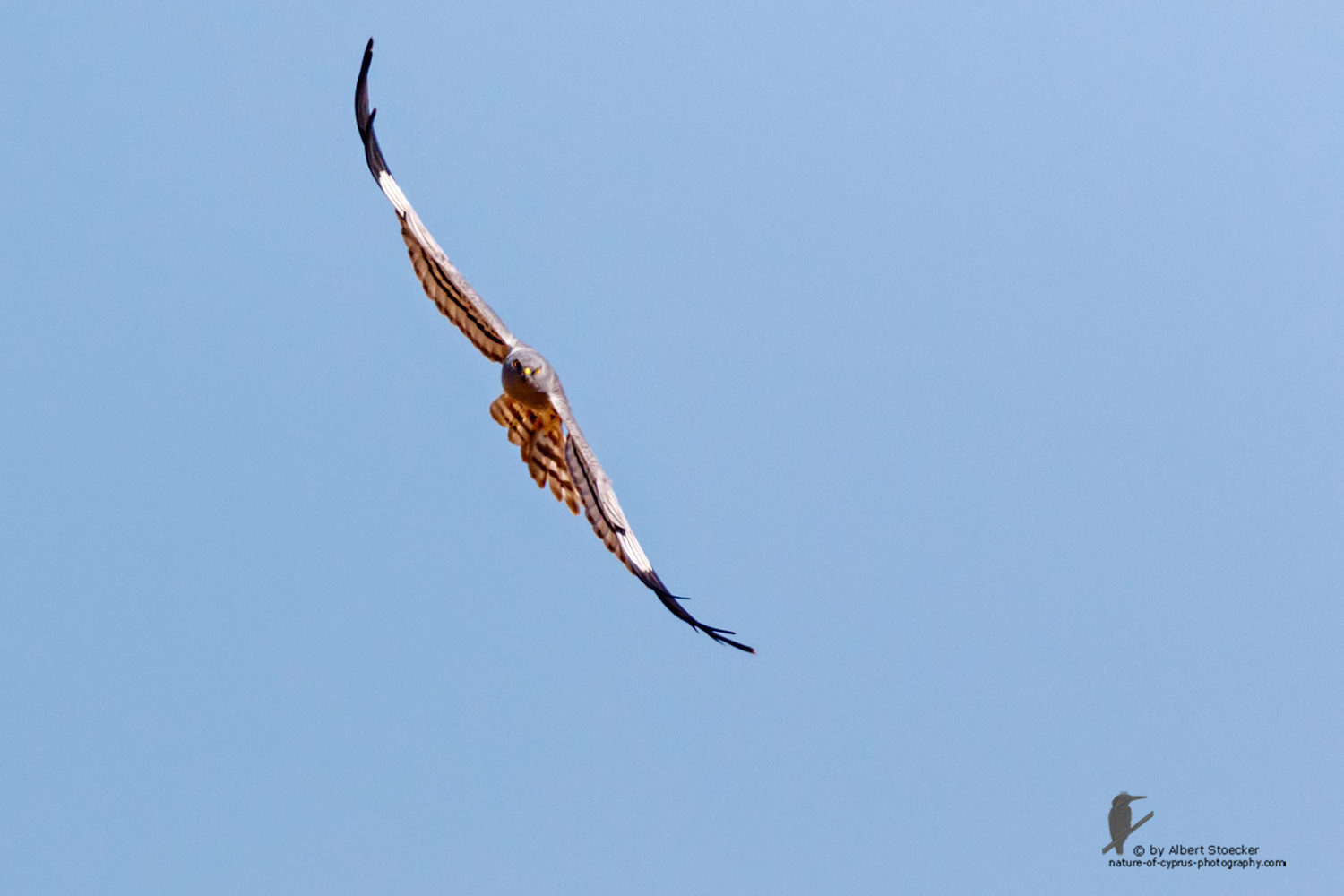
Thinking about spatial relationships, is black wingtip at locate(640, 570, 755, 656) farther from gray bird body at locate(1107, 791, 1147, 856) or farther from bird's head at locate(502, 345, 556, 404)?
gray bird body at locate(1107, 791, 1147, 856)

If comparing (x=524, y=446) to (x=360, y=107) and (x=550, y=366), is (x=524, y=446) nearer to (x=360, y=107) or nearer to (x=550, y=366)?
(x=550, y=366)

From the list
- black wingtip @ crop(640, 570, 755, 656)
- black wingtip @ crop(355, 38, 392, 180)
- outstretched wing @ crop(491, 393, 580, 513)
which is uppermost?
black wingtip @ crop(355, 38, 392, 180)

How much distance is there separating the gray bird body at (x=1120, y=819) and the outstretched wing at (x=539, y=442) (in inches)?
370

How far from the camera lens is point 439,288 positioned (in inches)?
915

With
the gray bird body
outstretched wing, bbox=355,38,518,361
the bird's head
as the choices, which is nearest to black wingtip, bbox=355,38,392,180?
outstretched wing, bbox=355,38,518,361

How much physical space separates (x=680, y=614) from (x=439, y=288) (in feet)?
19.6

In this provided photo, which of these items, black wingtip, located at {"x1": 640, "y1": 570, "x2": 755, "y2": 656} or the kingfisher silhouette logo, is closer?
black wingtip, located at {"x1": 640, "y1": 570, "x2": 755, "y2": 656}

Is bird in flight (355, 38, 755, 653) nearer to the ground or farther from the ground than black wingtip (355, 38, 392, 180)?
nearer to the ground

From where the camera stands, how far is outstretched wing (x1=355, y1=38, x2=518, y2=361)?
22.8 meters

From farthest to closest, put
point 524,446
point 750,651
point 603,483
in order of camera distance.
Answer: point 524,446 → point 603,483 → point 750,651

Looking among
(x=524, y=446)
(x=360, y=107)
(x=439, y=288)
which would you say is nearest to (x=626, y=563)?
(x=524, y=446)

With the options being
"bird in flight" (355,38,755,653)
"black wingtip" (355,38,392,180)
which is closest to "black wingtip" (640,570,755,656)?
"bird in flight" (355,38,755,653)

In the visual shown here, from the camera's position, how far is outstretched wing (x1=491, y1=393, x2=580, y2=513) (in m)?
22.6

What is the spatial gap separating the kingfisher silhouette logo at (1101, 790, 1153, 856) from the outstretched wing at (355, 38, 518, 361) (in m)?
11.1
